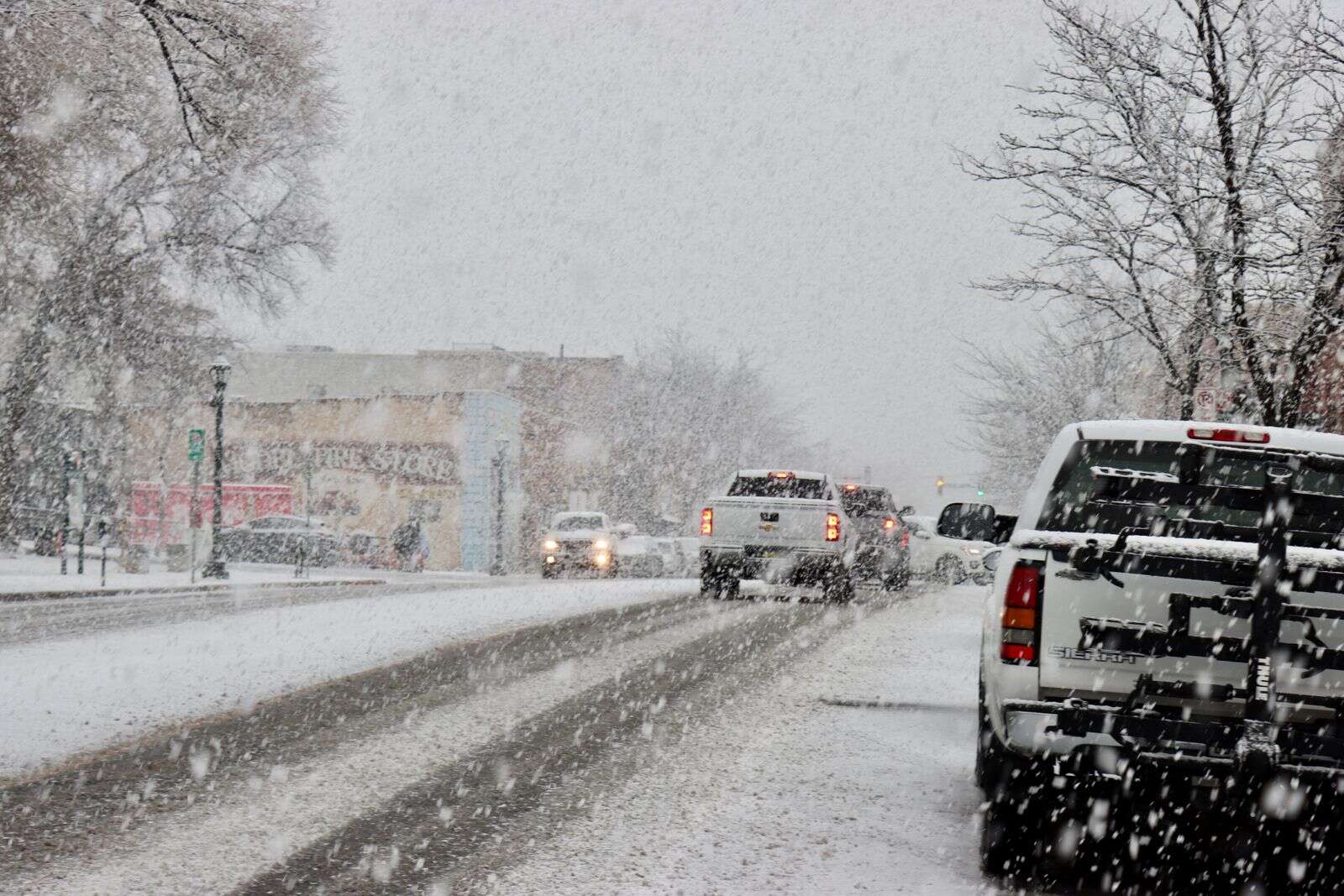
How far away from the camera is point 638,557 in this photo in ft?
115

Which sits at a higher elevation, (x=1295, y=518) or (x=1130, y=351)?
(x=1130, y=351)

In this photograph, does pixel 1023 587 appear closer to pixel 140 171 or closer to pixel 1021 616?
pixel 1021 616

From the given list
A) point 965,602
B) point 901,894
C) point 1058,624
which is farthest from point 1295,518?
point 965,602

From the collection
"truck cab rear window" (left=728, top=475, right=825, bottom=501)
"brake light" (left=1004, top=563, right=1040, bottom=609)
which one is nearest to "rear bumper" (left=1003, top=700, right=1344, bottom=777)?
"brake light" (left=1004, top=563, right=1040, bottom=609)

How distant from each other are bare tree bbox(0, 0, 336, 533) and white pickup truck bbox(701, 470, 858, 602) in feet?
27.9

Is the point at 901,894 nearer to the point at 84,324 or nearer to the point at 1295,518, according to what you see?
the point at 1295,518

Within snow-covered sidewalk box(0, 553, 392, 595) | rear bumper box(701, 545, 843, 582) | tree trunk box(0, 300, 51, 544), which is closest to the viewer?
rear bumper box(701, 545, 843, 582)

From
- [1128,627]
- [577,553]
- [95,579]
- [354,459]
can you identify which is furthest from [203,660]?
[354,459]

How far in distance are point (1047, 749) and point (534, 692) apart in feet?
19.4

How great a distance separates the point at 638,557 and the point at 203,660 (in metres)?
23.3

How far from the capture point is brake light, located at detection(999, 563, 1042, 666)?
5066mm

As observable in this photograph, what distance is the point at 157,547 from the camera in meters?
46.9

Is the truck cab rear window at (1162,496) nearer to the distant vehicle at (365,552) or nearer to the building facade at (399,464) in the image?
the building facade at (399,464)

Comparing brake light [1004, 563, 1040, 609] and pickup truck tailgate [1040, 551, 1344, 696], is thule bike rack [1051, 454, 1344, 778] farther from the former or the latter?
brake light [1004, 563, 1040, 609]
